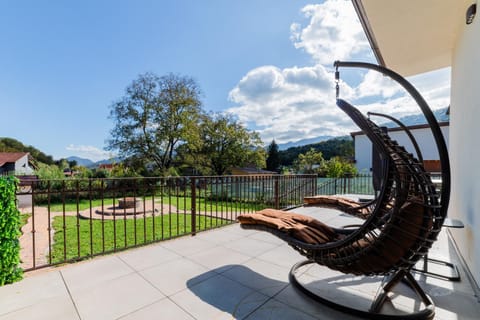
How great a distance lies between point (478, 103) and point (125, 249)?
13.5ft

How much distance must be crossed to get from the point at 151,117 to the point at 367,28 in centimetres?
1591

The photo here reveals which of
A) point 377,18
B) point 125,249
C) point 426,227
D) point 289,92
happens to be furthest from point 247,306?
point 289,92

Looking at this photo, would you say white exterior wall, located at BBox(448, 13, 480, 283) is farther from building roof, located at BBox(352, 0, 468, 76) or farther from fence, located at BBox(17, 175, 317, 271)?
fence, located at BBox(17, 175, 317, 271)

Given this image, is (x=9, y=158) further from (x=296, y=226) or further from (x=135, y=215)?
(x=296, y=226)

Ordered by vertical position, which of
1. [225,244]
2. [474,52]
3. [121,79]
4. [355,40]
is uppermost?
[121,79]

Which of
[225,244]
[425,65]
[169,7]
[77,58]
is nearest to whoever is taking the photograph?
[225,244]

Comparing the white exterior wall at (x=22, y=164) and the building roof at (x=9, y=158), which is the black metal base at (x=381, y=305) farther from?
the building roof at (x=9, y=158)

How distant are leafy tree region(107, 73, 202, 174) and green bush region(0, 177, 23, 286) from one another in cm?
1493

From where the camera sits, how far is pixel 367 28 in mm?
2990

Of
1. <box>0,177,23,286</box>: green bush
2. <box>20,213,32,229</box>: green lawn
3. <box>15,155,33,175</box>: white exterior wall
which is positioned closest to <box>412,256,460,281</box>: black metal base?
<box>0,177,23,286</box>: green bush

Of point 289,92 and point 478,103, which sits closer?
point 478,103

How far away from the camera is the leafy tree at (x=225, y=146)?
69.3 ft

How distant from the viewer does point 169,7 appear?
20.9 ft

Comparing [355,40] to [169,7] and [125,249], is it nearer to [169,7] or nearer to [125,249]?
[125,249]
